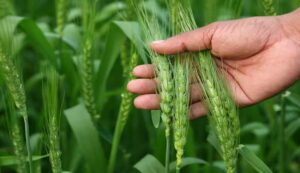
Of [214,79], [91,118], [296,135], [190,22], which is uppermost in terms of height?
[190,22]

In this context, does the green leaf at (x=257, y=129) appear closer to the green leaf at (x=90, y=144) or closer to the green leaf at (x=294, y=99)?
the green leaf at (x=294, y=99)

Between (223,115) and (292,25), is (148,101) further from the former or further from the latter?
(292,25)

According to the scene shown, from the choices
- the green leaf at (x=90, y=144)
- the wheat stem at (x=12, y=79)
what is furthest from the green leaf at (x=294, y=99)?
the wheat stem at (x=12, y=79)

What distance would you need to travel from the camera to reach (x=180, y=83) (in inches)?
55.4

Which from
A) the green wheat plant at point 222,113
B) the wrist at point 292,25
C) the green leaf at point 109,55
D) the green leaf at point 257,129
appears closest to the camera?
the green wheat plant at point 222,113

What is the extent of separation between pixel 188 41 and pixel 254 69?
24 cm

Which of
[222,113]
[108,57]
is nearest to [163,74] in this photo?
[222,113]

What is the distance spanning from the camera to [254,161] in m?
1.48

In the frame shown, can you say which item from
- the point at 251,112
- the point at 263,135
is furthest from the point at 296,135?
the point at 263,135

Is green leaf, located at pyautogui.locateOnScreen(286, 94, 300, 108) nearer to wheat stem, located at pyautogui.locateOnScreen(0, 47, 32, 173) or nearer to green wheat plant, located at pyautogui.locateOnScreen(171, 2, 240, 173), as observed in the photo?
green wheat plant, located at pyautogui.locateOnScreen(171, 2, 240, 173)

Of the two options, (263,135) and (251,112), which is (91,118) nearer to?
(263,135)

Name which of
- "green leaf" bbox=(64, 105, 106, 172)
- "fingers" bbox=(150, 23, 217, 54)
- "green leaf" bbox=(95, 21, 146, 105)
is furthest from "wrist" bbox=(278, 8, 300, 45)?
"green leaf" bbox=(64, 105, 106, 172)

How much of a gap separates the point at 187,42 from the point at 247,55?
0.70 feet

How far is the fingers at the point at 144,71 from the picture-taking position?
1657mm
